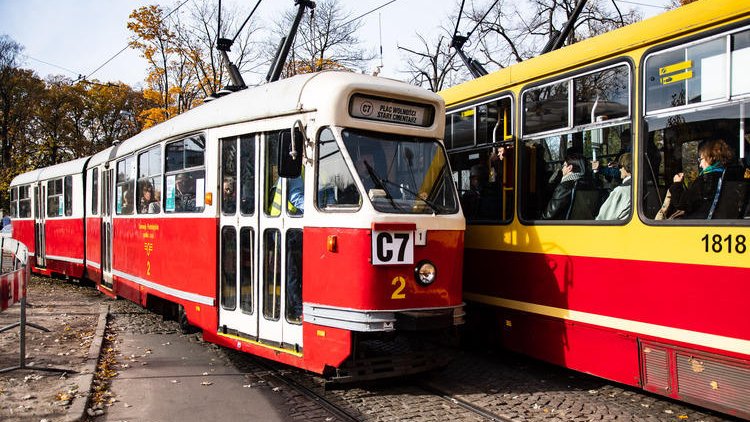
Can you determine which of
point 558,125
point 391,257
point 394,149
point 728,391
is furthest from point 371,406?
point 558,125

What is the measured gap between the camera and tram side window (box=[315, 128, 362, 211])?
5.99 m

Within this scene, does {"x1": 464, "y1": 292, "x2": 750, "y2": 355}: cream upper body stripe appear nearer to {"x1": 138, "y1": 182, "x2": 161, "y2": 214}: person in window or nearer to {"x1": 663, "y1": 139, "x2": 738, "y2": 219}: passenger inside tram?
{"x1": 663, "y1": 139, "x2": 738, "y2": 219}: passenger inside tram

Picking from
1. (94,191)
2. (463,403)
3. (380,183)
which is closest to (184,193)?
(380,183)

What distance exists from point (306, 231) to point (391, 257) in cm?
95

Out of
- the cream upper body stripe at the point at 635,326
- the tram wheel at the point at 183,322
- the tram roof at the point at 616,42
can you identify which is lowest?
the tram wheel at the point at 183,322

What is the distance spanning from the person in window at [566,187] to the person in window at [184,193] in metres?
4.49

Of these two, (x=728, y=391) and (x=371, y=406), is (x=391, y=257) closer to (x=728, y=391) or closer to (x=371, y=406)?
(x=371, y=406)

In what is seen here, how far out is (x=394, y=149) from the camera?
6.37m

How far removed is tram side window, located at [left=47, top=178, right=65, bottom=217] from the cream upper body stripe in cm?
1330

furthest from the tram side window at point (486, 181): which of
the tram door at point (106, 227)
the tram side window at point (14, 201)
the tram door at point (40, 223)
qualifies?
the tram side window at point (14, 201)

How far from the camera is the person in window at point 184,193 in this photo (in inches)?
324

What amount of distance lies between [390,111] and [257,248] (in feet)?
6.84

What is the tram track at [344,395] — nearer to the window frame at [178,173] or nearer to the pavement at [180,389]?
the pavement at [180,389]

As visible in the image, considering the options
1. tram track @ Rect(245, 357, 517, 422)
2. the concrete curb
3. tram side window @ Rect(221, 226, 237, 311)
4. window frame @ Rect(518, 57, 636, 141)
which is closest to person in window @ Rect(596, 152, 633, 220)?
window frame @ Rect(518, 57, 636, 141)
